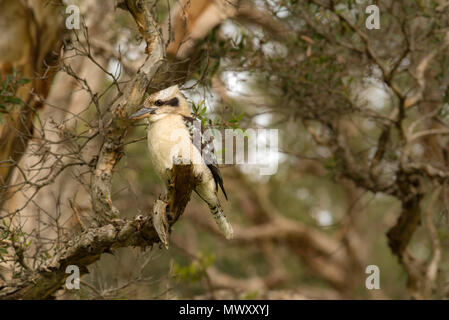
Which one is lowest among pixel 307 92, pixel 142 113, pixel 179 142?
pixel 179 142

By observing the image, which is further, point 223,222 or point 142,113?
point 223,222

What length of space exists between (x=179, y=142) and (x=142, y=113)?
12.8 inches

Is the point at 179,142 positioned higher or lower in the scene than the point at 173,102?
lower

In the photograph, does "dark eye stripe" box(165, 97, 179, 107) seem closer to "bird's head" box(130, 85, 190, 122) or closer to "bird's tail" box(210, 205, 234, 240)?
"bird's head" box(130, 85, 190, 122)

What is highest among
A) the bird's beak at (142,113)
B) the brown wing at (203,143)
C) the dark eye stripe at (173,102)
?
the dark eye stripe at (173,102)

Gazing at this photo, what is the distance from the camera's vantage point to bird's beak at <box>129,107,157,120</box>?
345cm

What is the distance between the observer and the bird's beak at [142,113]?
3454 millimetres

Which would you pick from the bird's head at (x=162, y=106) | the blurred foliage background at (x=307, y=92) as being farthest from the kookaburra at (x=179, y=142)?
the blurred foliage background at (x=307, y=92)

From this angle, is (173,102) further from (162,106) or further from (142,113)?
(142,113)

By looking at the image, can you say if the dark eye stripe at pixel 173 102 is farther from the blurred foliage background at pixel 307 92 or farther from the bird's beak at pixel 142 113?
the blurred foliage background at pixel 307 92

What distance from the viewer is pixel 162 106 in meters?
3.53

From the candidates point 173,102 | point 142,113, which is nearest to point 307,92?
point 173,102

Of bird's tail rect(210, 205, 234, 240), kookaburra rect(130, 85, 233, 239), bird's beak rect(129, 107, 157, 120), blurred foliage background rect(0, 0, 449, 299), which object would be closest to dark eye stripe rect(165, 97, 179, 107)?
kookaburra rect(130, 85, 233, 239)
